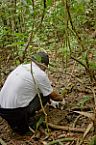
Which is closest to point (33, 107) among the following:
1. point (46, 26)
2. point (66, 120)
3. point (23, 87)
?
point (23, 87)

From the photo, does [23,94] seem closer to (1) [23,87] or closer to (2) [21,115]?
(1) [23,87]

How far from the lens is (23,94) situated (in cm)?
489

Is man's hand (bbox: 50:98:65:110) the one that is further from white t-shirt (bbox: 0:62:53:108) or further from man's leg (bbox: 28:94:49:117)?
white t-shirt (bbox: 0:62:53:108)

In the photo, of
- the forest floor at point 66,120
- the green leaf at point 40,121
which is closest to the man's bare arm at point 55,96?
the forest floor at point 66,120

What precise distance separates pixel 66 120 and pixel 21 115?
0.65 metres

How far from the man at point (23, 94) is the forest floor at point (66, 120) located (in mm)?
226

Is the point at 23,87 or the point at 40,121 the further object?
the point at 40,121

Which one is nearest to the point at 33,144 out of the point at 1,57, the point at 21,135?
the point at 21,135

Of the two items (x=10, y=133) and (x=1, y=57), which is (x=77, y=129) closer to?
(x=10, y=133)

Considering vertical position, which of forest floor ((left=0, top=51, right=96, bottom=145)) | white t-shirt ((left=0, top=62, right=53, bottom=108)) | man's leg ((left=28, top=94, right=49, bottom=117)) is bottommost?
forest floor ((left=0, top=51, right=96, bottom=145))

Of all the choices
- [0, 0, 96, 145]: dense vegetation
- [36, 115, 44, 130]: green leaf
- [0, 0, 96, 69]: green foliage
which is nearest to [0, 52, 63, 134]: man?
[36, 115, 44, 130]: green leaf

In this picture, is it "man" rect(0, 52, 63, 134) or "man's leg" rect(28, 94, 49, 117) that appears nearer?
"man" rect(0, 52, 63, 134)

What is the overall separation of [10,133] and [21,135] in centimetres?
19

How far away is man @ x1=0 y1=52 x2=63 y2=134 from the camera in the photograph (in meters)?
4.85
